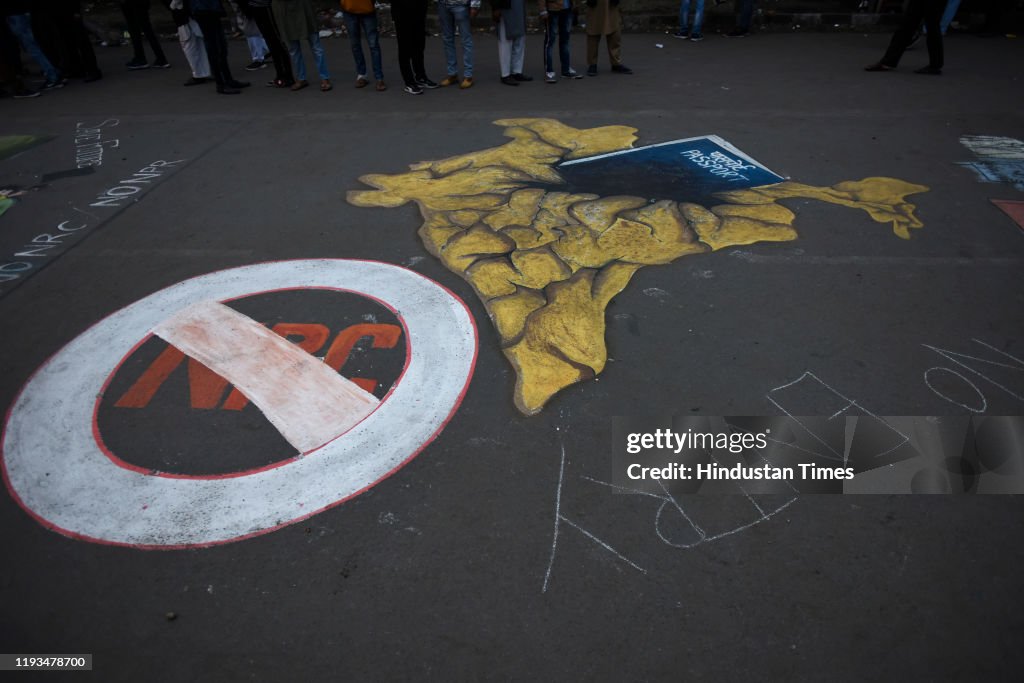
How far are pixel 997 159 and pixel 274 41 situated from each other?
915cm

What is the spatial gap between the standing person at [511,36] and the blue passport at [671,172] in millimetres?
3170

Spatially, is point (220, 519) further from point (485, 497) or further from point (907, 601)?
point (907, 601)

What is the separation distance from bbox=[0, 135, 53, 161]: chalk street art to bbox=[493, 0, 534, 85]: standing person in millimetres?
6115

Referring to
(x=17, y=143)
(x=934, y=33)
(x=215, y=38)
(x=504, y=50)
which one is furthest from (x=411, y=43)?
(x=934, y=33)

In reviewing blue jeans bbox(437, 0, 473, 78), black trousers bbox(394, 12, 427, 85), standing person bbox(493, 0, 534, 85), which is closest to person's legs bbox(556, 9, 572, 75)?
standing person bbox(493, 0, 534, 85)

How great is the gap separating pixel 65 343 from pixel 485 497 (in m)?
3.15

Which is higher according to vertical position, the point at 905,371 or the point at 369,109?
the point at 369,109

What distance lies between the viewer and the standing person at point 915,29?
785 cm

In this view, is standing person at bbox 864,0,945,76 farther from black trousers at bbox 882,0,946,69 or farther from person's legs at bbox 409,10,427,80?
person's legs at bbox 409,10,427,80

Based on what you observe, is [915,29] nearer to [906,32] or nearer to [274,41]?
[906,32]

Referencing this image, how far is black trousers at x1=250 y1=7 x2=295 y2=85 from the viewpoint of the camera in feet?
26.7

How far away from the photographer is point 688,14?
35.8ft

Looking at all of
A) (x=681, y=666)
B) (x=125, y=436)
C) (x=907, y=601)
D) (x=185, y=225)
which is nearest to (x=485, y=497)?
(x=681, y=666)

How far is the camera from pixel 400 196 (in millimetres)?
5559
